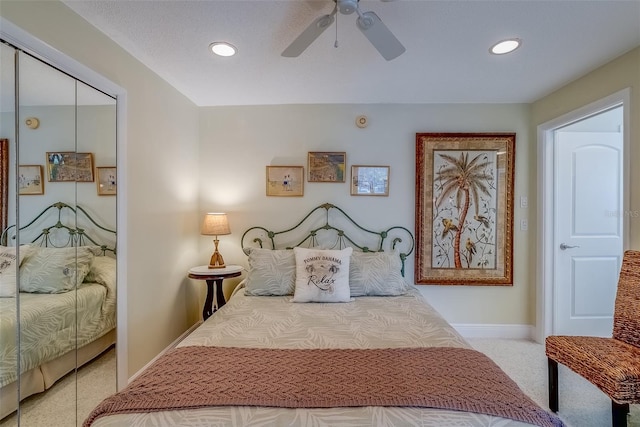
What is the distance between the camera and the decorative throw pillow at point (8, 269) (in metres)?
1.39

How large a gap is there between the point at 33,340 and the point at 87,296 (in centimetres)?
38

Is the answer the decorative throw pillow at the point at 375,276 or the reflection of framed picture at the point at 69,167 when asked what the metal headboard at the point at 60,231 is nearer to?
the reflection of framed picture at the point at 69,167

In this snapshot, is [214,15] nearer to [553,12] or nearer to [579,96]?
[553,12]

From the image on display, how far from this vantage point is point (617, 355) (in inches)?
66.9

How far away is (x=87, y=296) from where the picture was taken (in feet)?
6.16

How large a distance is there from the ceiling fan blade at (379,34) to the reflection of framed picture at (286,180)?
62.9 inches

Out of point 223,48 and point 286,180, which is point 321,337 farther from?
point 223,48

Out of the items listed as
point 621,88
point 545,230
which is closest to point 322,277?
point 545,230

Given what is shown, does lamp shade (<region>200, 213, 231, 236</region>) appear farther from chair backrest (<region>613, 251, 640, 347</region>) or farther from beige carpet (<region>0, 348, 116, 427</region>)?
chair backrest (<region>613, 251, 640, 347</region>)

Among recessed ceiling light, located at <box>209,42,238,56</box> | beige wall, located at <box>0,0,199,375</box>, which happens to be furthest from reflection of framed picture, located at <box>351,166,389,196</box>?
beige wall, located at <box>0,0,199,375</box>

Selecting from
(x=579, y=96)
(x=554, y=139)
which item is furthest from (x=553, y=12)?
(x=554, y=139)

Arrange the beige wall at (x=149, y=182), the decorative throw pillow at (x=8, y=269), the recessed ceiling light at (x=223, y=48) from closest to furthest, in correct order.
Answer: the decorative throw pillow at (x=8, y=269) → the beige wall at (x=149, y=182) → the recessed ceiling light at (x=223, y=48)

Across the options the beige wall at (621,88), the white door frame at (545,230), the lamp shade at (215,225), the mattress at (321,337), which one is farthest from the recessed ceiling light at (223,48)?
the white door frame at (545,230)

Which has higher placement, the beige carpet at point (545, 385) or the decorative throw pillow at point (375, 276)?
the decorative throw pillow at point (375, 276)
